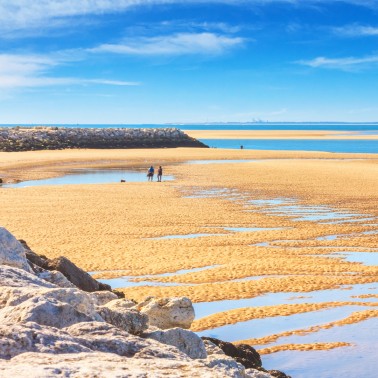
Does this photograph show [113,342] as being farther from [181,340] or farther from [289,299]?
[289,299]

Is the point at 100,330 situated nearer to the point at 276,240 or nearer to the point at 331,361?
the point at 331,361

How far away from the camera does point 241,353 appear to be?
9.25 m

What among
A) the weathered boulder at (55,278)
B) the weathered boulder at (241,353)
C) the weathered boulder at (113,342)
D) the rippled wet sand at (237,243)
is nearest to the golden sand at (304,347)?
the rippled wet sand at (237,243)

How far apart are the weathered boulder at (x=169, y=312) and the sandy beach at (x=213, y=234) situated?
2.44 metres

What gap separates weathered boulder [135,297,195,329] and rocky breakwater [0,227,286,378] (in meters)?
1.13

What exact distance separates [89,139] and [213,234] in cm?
7081

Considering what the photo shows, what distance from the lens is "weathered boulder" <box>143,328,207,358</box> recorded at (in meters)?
7.30

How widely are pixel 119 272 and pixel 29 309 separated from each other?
420 inches

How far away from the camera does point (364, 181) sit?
4066 cm

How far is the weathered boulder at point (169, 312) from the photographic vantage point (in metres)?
9.66

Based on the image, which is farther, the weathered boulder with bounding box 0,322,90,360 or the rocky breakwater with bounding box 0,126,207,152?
the rocky breakwater with bounding box 0,126,207,152

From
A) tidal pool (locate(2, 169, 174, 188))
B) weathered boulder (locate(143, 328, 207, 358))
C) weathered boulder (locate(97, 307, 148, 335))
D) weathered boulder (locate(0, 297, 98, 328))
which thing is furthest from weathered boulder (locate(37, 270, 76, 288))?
tidal pool (locate(2, 169, 174, 188))

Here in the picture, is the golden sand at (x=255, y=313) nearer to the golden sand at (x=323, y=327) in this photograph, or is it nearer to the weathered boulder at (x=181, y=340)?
the golden sand at (x=323, y=327)

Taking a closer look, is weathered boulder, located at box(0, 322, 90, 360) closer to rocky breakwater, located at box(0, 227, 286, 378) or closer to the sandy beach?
rocky breakwater, located at box(0, 227, 286, 378)
